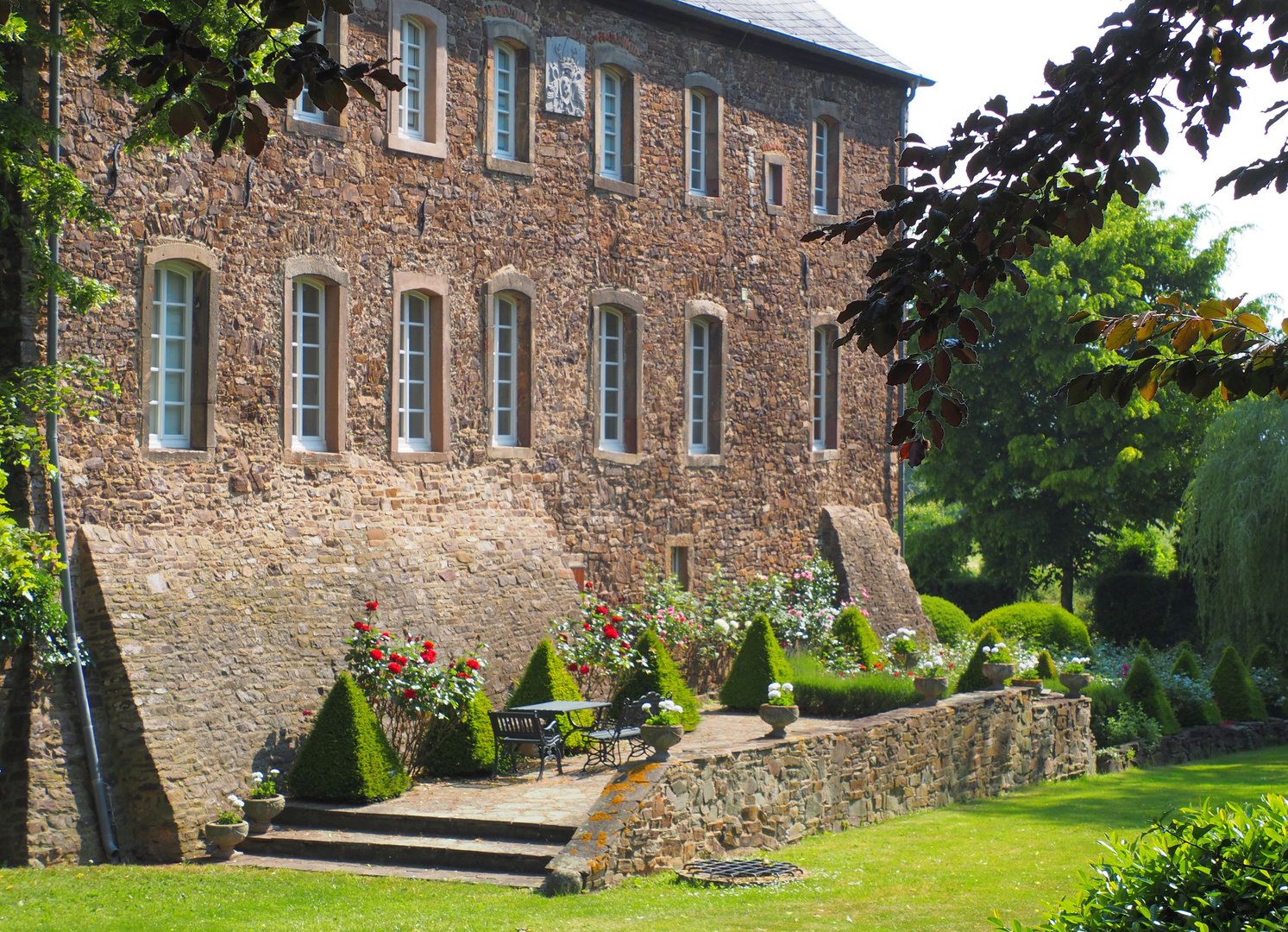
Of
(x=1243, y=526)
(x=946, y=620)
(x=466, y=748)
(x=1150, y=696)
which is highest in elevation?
(x=1243, y=526)

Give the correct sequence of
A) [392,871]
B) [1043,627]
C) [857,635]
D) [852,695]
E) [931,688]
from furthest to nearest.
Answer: [1043,627]
[857,635]
[852,695]
[931,688]
[392,871]

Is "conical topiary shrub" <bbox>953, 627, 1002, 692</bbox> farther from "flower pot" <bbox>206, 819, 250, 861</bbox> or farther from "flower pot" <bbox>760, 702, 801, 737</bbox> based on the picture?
"flower pot" <bbox>206, 819, 250, 861</bbox>

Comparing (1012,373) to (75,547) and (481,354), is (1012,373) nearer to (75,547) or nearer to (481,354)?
(481,354)

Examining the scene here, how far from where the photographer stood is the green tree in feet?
90.9

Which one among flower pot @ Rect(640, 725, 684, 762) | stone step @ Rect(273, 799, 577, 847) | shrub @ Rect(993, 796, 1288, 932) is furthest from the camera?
flower pot @ Rect(640, 725, 684, 762)

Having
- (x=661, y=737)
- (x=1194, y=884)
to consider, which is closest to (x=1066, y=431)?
(x=661, y=737)

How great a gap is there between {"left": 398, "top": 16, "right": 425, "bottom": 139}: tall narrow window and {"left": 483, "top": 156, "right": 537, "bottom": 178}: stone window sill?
34.0 inches

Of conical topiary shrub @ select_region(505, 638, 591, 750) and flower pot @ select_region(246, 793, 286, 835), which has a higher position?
conical topiary shrub @ select_region(505, 638, 591, 750)

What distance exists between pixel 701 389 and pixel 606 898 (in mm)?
9801

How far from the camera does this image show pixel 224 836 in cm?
1054

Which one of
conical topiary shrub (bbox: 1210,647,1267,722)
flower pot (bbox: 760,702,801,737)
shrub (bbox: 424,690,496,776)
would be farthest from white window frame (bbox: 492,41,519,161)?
conical topiary shrub (bbox: 1210,647,1267,722)

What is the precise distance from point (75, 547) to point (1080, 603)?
31703mm

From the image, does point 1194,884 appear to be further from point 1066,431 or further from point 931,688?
point 1066,431

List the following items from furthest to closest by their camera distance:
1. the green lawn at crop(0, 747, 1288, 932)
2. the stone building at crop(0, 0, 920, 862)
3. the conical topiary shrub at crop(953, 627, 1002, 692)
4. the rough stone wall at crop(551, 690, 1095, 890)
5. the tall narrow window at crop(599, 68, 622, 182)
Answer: the tall narrow window at crop(599, 68, 622, 182), the conical topiary shrub at crop(953, 627, 1002, 692), the stone building at crop(0, 0, 920, 862), the rough stone wall at crop(551, 690, 1095, 890), the green lawn at crop(0, 747, 1288, 932)
